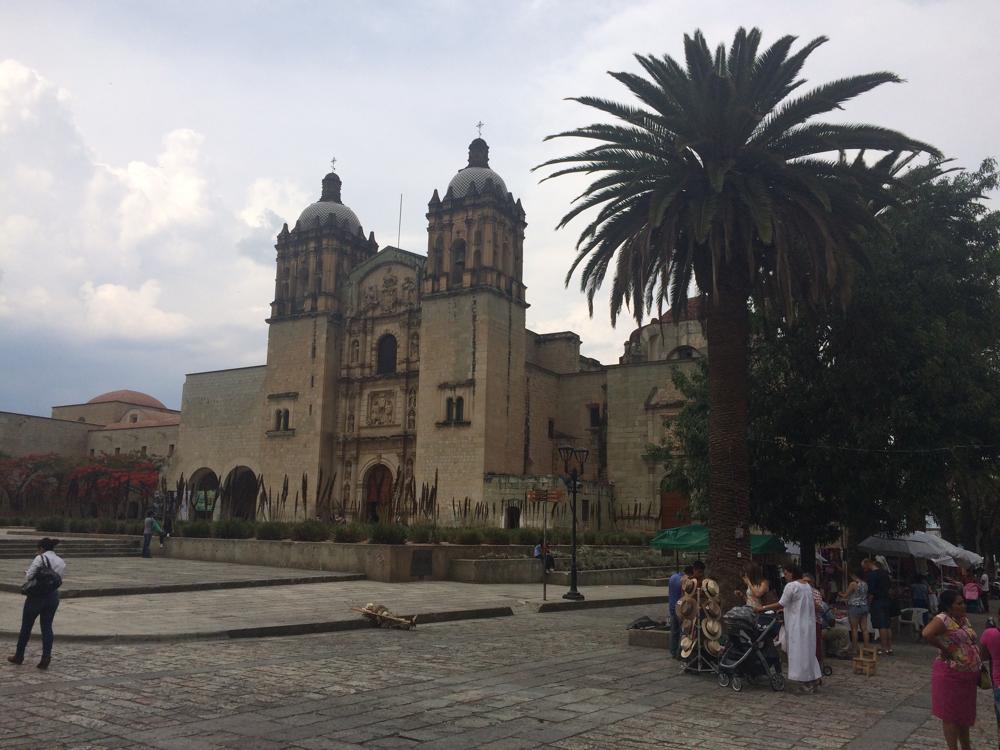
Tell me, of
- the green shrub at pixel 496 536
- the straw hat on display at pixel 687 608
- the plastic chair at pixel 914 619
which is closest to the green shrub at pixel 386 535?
the green shrub at pixel 496 536

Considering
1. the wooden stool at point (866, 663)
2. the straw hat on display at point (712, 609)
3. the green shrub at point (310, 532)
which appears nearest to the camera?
the straw hat on display at point (712, 609)

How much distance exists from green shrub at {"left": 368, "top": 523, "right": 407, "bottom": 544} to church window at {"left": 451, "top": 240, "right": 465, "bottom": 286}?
18.4 m

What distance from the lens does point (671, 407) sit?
39.6 m

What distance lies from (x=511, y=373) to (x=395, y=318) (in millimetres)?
7418

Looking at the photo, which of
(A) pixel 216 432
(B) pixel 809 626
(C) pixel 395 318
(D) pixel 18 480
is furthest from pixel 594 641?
(D) pixel 18 480

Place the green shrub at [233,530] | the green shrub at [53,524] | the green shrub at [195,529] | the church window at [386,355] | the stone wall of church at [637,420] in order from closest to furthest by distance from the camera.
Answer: the green shrub at [233,530] < the green shrub at [195,529] < the green shrub at [53,524] < the stone wall of church at [637,420] < the church window at [386,355]

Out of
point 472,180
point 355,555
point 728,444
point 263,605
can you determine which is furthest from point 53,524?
point 728,444

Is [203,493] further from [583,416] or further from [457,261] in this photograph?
[583,416]

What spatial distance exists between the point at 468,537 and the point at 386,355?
66.2 feet

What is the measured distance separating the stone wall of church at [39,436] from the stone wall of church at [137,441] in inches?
43.8

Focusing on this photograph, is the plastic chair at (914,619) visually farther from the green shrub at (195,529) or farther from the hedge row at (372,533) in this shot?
the green shrub at (195,529)

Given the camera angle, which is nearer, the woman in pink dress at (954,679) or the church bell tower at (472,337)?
the woman in pink dress at (954,679)

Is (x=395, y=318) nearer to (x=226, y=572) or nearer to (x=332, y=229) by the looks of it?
(x=332, y=229)

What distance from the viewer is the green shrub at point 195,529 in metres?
28.2
